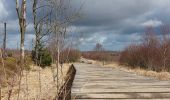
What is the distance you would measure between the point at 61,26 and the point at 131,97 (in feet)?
7.22

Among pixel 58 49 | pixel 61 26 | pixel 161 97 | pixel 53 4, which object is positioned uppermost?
pixel 53 4

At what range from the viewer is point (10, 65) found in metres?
18.4

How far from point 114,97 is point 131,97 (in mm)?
362

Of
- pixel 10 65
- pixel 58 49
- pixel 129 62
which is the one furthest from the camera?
pixel 129 62

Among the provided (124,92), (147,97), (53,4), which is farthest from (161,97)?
(53,4)

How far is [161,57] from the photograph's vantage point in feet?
127

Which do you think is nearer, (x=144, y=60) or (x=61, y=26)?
(x=61, y=26)

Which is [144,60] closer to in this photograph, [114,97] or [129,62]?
[129,62]

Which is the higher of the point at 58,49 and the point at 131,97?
the point at 58,49

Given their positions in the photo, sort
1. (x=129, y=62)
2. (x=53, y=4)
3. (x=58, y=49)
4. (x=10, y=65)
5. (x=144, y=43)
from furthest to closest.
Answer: (x=129, y=62) < (x=144, y=43) < (x=10, y=65) < (x=53, y=4) < (x=58, y=49)

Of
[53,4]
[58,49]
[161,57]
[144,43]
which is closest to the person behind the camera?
[58,49]

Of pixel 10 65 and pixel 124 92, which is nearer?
pixel 124 92

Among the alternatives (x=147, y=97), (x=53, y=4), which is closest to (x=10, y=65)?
(x=53, y=4)

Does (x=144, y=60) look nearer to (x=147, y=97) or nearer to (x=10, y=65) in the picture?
(x=10, y=65)
